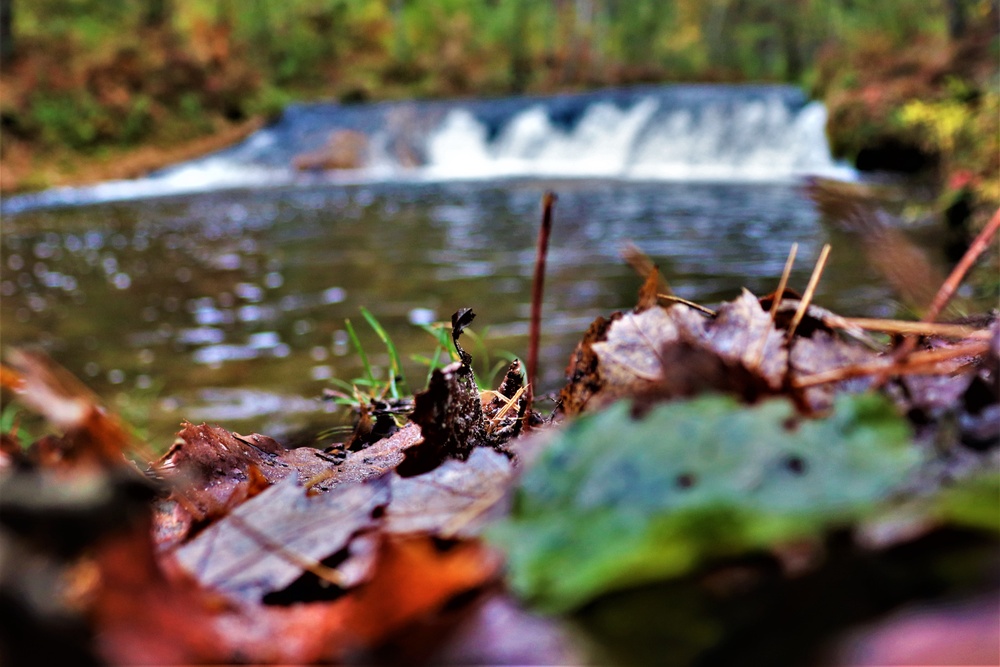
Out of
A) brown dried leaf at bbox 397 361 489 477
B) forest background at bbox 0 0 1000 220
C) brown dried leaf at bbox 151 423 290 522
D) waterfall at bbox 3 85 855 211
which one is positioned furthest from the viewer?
waterfall at bbox 3 85 855 211

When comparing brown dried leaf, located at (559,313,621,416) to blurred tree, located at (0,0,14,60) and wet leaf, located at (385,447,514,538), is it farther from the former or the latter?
blurred tree, located at (0,0,14,60)

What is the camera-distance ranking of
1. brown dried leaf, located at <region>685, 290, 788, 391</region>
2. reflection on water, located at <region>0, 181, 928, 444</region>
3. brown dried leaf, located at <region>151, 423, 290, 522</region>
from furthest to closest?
reflection on water, located at <region>0, 181, 928, 444</region> < brown dried leaf, located at <region>151, 423, 290, 522</region> < brown dried leaf, located at <region>685, 290, 788, 391</region>

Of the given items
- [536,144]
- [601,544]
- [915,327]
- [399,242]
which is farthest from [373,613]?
[536,144]

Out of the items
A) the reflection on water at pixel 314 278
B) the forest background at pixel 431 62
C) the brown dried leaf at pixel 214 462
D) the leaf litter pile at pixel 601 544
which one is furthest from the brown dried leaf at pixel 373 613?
the forest background at pixel 431 62

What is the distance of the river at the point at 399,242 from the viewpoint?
5656mm

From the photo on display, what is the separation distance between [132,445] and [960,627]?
48 cm

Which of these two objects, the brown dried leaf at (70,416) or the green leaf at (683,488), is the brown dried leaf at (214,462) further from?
the green leaf at (683,488)

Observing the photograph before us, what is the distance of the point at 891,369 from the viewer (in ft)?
1.82

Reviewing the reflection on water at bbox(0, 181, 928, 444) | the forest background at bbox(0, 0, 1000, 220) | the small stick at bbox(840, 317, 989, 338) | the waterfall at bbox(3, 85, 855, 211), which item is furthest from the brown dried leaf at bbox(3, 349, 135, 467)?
the waterfall at bbox(3, 85, 855, 211)

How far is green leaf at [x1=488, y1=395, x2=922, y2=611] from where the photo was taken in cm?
39

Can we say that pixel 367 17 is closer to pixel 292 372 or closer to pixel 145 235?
pixel 145 235

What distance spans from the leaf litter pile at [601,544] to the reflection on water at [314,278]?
299 centimetres

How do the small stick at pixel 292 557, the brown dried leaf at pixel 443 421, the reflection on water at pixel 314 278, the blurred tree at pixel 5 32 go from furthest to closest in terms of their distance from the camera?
the blurred tree at pixel 5 32, the reflection on water at pixel 314 278, the brown dried leaf at pixel 443 421, the small stick at pixel 292 557

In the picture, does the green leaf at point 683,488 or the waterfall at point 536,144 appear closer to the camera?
the green leaf at point 683,488
